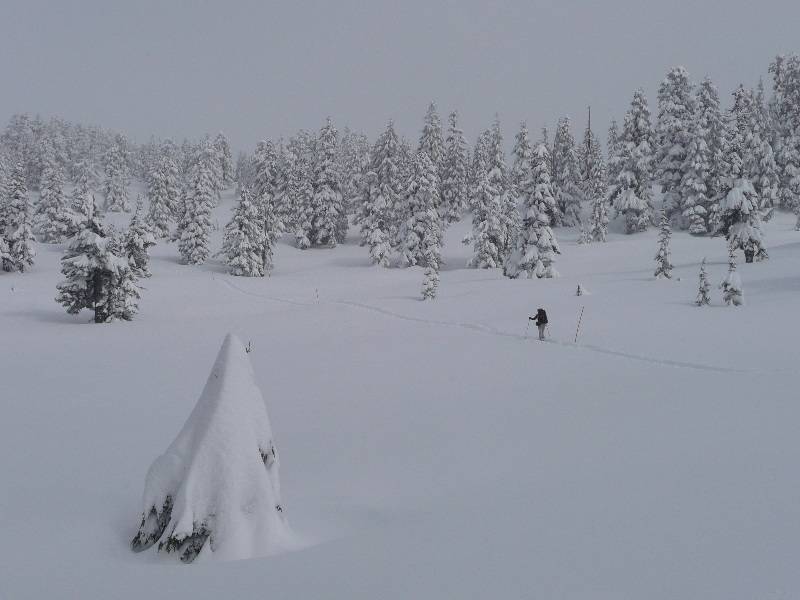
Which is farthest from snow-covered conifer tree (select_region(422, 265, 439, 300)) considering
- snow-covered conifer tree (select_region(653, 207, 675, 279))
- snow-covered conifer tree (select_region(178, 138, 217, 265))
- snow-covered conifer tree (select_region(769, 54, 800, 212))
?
snow-covered conifer tree (select_region(769, 54, 800, 212))

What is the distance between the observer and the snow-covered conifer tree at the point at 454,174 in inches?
2815

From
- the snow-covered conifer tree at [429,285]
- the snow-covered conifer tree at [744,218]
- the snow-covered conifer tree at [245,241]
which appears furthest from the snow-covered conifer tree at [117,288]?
the snow-covered conifer tree at [744,218]

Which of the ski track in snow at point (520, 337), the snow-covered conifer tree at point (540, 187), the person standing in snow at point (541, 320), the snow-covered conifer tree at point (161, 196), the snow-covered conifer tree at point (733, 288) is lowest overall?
the ski track in snow at point (520, 337)

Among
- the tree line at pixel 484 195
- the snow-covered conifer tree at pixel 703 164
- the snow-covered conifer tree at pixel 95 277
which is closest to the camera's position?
the snow-covered conifer tree at pixel 95 277

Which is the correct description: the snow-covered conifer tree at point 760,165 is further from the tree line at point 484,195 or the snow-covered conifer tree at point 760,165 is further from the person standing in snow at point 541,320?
the person standing in snow at point 541,320

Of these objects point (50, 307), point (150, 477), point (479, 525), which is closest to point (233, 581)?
point (150, 477)

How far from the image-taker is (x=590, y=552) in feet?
16.3

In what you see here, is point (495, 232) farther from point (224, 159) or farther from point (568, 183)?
point (224, 159)

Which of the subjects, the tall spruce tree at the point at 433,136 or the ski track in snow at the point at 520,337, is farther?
the tall spruce tree at the point at 433,136

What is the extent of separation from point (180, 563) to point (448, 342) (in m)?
15.4

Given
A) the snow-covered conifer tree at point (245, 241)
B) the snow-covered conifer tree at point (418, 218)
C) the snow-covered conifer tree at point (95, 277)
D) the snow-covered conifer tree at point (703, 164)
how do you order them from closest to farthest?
the snow-covered conifer tree at point (95, 277) < the snow-covered conifer tree at point (703, 164) < the snow-covered conifer tree at point (245, 241) < the snow-covered conifer tree at point (418, 218)

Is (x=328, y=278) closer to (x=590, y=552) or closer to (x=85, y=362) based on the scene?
(x=85, y=362)

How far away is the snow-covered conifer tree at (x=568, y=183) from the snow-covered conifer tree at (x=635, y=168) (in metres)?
9.72

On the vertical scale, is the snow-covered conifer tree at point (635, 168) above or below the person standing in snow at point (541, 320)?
above
